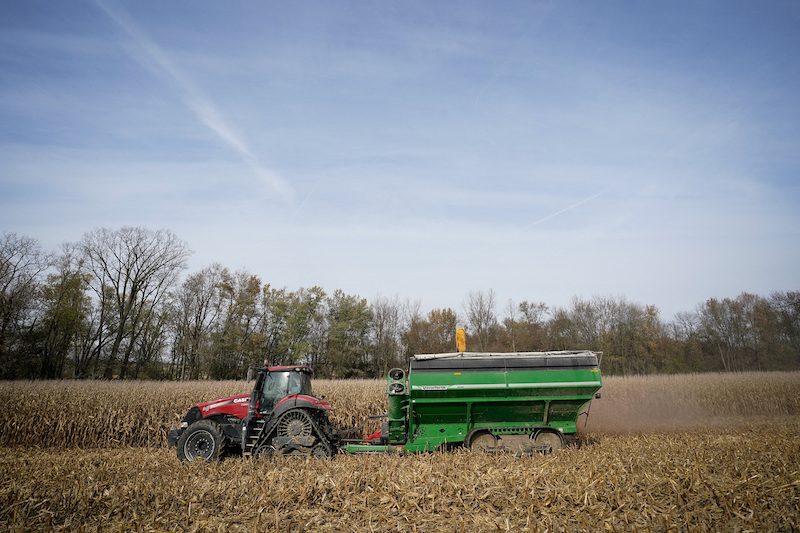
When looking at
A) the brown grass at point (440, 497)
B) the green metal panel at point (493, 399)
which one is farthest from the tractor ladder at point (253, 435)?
the green metal panel at point (493, 399)

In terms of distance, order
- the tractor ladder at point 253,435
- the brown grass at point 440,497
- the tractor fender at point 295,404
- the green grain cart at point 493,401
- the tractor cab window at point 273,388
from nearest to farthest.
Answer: the brown grass at point 440,497 → the tractor ladder at point 253,435 → the tractor fender at point 295,404 → the green grain cart at point 493,401 → the tractor cab window at point 273,388

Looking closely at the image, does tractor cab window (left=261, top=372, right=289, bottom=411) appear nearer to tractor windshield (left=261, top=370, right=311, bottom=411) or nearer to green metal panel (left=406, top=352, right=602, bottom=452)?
tractor windshield (left=261, top=370, right=311, bottom=411)

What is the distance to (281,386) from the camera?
10078 millimetres

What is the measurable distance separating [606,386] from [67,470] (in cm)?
2152

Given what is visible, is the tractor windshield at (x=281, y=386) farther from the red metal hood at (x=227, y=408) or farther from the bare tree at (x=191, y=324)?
the bare tree at (x=191, y=324)

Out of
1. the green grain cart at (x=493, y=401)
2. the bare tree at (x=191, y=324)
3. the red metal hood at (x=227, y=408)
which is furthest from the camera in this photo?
the bare tree at (x=191, y=324)

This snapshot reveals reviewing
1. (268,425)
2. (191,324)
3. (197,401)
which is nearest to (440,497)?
(268,425)

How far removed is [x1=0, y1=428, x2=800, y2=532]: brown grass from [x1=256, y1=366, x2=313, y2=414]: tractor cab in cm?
299

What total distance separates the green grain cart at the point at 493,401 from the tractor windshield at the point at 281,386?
177cm

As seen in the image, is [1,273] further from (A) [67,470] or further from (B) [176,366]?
(A) [67,470]

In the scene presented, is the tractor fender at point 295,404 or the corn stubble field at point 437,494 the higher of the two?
the tractor fender at point 295,404

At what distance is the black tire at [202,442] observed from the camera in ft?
30.7

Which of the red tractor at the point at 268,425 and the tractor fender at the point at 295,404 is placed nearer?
the red tractor at the point at 268,425

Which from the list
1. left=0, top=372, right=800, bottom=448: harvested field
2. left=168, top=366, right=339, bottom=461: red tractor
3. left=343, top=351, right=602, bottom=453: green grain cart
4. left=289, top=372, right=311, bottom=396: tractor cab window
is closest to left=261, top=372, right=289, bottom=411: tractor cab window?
left=168, top=366, right=339, bottom=461: red tractor
